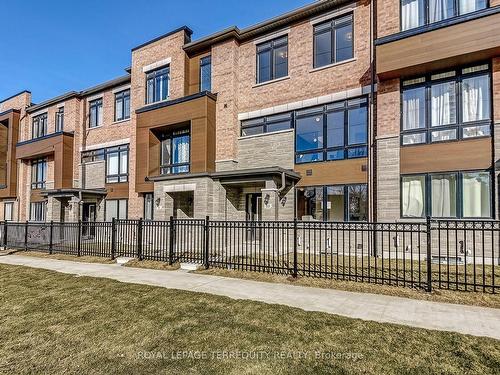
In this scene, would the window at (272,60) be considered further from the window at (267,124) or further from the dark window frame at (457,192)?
the dark window frame at (457,192)

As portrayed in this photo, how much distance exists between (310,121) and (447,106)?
5.29m

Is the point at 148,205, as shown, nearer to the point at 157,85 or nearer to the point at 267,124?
the point at 157,85

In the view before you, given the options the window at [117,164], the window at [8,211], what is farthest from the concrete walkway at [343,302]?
the window at [8,211]

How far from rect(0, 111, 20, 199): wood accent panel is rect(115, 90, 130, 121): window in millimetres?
12242

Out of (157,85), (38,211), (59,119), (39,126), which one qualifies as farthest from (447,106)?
(39,126)

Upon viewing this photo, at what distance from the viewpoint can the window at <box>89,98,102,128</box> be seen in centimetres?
2262

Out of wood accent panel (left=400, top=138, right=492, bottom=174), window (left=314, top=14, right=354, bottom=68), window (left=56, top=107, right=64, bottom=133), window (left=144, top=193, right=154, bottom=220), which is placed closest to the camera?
wood accent panel (left=400, top=138, right=492, bottom=174)

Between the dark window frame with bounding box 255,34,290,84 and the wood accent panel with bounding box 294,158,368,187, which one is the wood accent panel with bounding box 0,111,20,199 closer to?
the dark window frame with bounding box 255,34,290,84

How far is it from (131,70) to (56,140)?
316 inches

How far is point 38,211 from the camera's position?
24953 mm

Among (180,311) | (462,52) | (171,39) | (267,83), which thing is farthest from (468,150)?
(171,39)

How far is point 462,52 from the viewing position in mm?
10719

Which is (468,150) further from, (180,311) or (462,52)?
(180,311)

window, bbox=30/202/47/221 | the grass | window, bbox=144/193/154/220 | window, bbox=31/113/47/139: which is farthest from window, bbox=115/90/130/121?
the grass
